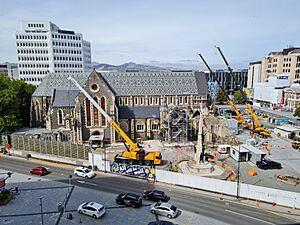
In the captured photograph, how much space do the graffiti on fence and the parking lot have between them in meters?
6.84

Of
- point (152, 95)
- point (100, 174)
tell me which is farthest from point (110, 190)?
point (152, 95)

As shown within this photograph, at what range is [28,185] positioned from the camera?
123ft

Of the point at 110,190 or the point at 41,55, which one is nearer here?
the point at 110,190

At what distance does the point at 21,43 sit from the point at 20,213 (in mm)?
113333

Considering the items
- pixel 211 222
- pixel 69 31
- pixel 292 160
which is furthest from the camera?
pixel 69 31

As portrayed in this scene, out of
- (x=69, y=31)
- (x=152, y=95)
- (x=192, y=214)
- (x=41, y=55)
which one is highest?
(x=69, y=31)

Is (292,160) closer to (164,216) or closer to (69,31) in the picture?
(164,216)

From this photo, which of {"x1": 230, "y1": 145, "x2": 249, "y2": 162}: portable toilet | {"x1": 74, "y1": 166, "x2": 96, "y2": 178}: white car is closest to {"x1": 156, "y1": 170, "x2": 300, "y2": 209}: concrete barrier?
{"x1": 74, "y1": 166, "x2": 96, "y2": 178}: white car

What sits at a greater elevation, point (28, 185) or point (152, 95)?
point (152, 95)

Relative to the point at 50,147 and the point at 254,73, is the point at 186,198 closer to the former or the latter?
the point at 50,147

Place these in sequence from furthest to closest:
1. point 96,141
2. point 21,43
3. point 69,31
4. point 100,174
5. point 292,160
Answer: point 69,31 < point 21,43 < point 96,141 < point 292,160 < point 100,174

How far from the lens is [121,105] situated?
68.1 m

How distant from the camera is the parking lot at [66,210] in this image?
27.5 m

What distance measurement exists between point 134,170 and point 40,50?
106264mm
